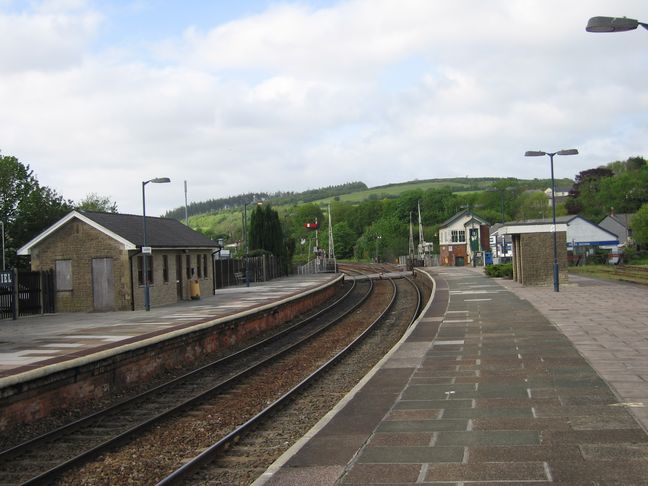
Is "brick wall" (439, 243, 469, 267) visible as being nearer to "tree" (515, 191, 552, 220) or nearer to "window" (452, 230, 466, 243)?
"window" (452, 230, 466, 243)

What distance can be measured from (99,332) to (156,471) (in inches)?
461

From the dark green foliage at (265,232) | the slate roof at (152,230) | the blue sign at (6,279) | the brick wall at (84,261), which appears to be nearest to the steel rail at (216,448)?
the blue sign at (6,279)

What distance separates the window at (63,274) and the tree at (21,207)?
78.8 feet

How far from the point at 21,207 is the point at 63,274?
87.9ft

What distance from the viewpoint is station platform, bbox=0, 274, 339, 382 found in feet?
45.4

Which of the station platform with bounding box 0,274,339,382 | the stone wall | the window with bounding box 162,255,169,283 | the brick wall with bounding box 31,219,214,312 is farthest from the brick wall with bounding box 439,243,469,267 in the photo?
the stone wall

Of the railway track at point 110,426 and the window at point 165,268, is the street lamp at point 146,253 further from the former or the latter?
the railway track at point 110,426

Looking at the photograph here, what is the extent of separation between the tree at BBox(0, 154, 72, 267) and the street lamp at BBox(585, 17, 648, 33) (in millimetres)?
45679

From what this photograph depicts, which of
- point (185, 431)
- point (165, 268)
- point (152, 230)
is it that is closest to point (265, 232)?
point (152, 230)

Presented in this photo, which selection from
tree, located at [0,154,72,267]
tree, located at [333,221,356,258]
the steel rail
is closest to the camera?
the steel rail

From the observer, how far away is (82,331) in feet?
65.3

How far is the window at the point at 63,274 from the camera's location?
28156 mm

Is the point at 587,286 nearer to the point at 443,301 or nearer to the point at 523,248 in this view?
the point at 523,248

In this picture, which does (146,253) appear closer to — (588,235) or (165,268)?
(165,268)
